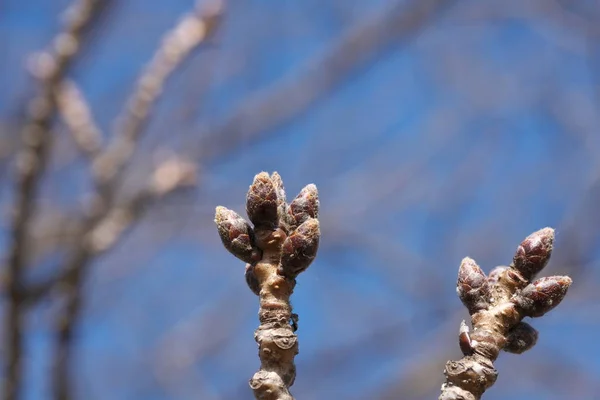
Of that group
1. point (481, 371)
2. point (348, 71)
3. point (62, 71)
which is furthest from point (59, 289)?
point (348, 71)

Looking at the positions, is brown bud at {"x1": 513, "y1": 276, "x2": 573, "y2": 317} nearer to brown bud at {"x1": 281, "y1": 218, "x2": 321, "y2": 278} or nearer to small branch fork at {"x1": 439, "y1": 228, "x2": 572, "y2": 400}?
small branch fork at {"x1": 439, "y1": 228, "x2": 572, "y2": 400}

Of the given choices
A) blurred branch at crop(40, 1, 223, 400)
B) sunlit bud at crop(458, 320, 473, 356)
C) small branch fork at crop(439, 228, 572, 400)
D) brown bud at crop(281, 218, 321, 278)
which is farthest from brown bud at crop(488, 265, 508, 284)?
blurred branch at crop(40, 1, 223, 400)

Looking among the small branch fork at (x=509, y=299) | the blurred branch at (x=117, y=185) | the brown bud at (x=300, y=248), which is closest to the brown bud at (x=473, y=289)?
the small branch fork at (x=509, y=299)

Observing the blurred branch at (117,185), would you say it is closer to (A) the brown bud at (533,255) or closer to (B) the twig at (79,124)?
(B) the twig at (79,124)

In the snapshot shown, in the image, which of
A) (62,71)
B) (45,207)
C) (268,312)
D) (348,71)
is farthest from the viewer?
(45,207)

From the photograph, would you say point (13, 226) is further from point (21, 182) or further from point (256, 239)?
point (256, 239)

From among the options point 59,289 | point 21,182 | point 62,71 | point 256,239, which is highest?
point 62,71
